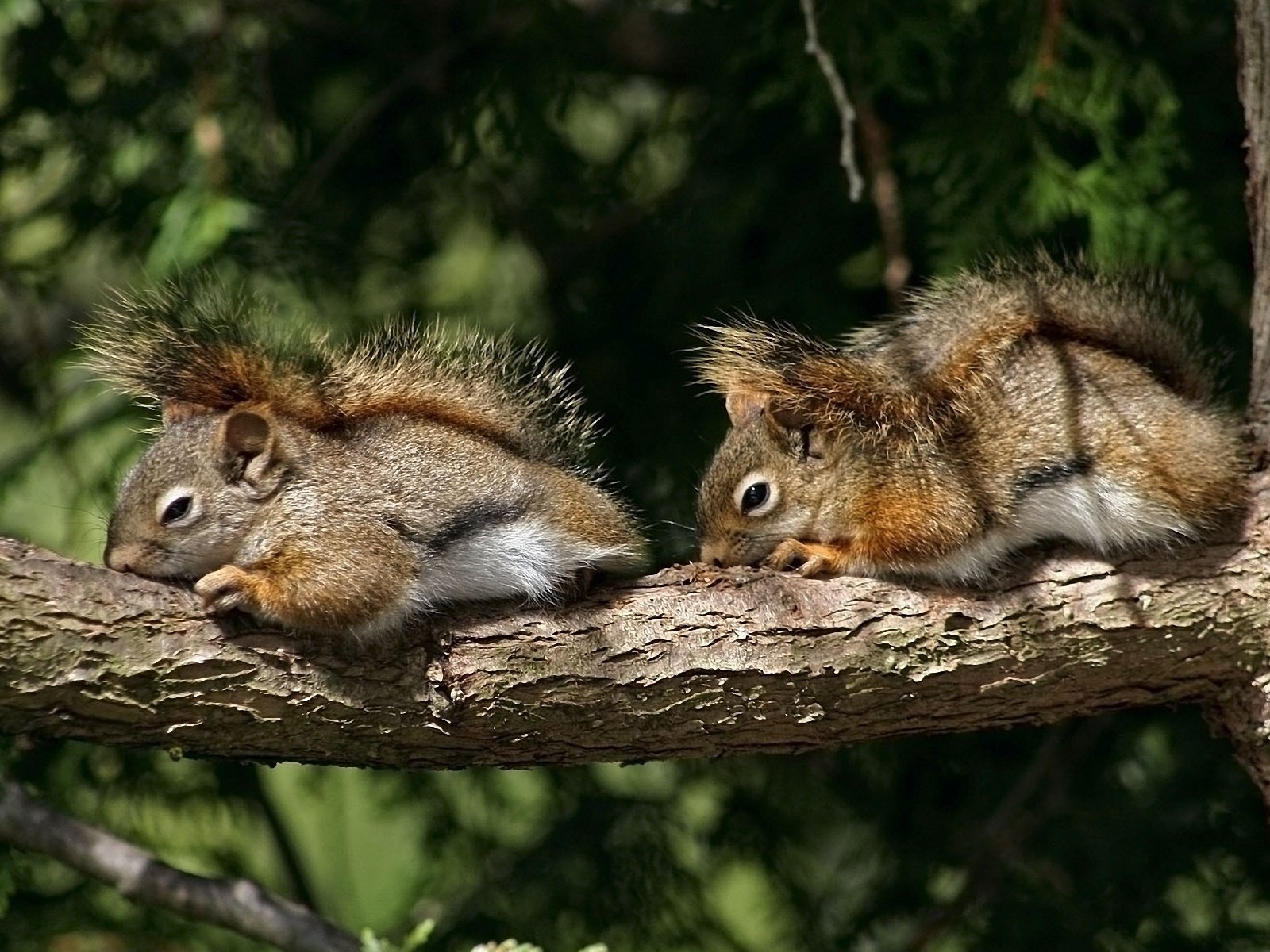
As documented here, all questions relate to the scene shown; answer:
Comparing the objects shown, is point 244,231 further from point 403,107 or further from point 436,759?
point 436,759

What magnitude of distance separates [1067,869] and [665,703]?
1.67 metres

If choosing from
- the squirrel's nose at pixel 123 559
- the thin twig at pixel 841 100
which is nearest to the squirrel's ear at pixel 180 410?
the squirrel's nose at pixel 123 559

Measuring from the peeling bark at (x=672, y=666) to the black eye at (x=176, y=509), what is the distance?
181mm

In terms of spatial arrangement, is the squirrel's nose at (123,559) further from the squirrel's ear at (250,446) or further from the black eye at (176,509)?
the squirrel's ear at (250,446)

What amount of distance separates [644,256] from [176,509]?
167 cm

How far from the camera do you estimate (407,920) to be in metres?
4.29

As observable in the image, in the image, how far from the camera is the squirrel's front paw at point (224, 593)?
2.64 m

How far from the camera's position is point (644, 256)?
422 centimetres

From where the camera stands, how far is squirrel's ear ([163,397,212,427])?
311cm

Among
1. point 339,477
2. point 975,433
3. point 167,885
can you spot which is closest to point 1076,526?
point 975,433

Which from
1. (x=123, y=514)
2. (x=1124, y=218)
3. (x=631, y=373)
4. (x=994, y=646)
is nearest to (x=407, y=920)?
(x=631, y=373)

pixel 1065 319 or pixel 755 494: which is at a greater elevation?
pixel 1065 319

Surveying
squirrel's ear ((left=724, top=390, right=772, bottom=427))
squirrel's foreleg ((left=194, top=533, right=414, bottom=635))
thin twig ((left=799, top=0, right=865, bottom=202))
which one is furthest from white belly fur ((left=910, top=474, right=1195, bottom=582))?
squirrel's foreleg ((left=194, top=533, right=414, bottom=635))

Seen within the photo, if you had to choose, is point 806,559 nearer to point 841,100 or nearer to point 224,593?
point 841,100
